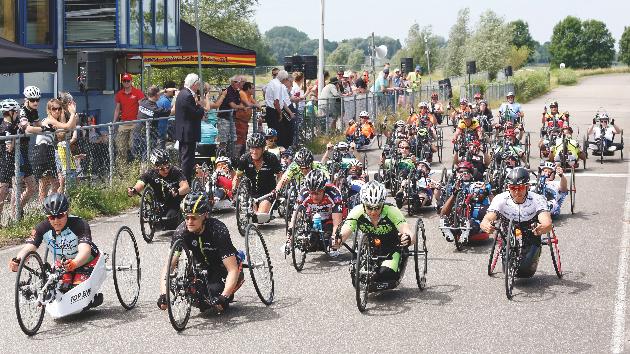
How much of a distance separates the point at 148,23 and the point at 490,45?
65240 mm

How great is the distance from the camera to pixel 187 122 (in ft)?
62.8

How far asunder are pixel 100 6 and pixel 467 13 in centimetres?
9535

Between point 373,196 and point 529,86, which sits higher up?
point 529,86

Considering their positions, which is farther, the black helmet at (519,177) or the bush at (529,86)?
the bush at (529,86)

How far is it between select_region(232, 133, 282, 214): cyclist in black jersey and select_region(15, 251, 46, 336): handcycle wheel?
6.24 m

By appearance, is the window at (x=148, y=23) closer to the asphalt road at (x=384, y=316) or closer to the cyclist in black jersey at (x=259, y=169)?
the cyclist in black jersey at (x=259, y=169)

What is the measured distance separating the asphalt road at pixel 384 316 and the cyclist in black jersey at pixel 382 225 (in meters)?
0.41

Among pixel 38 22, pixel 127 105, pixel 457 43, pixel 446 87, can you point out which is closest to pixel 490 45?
pixel 457 43

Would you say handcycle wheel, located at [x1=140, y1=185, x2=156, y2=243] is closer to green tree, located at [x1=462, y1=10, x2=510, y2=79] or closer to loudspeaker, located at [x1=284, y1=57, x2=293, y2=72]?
loudspeaker, located at [x1=284, y1=57, x2=293, y2=72]

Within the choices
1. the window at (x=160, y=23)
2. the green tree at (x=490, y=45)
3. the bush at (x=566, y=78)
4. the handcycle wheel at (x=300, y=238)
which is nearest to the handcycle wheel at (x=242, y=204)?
the handcycle wheel at (x=300, y=238)

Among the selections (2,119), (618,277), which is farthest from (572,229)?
(2,119)

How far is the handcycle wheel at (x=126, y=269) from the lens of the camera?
11406mm

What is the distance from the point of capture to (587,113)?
5431 cm

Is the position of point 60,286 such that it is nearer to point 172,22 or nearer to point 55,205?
point 55,205
